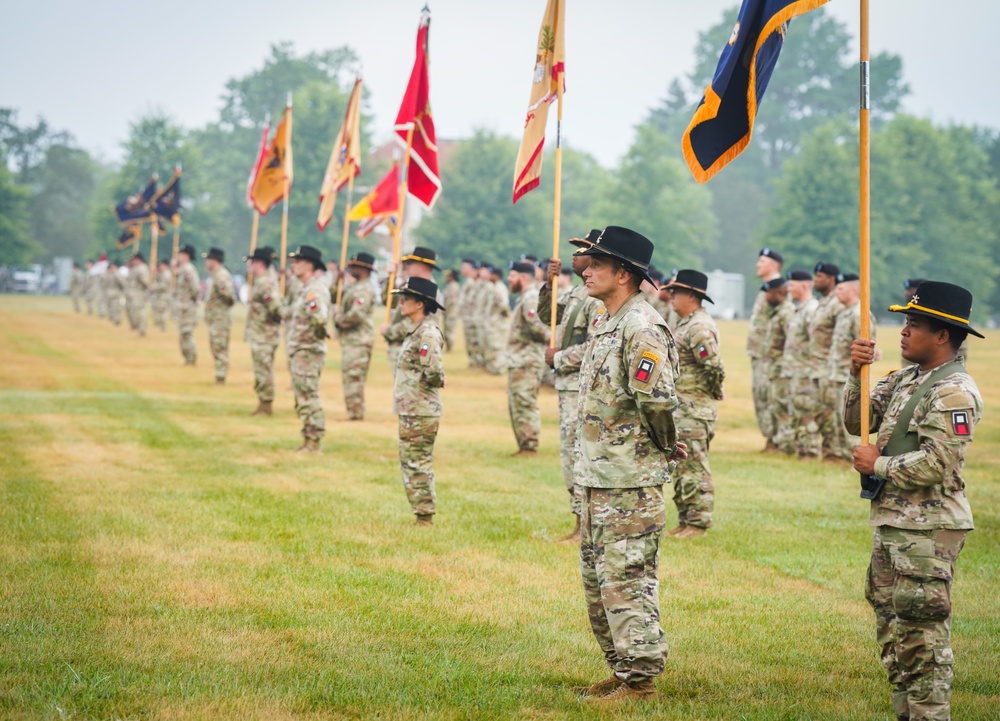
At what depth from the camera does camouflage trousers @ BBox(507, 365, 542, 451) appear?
1565 cm

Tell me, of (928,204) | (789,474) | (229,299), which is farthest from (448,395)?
(928,204)

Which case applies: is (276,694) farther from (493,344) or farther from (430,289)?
(493,344)

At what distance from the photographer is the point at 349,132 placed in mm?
19469

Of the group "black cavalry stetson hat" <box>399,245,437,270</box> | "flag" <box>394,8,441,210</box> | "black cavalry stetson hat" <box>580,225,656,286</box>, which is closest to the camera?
"black cavalry stetson hat" <box>580,225,656,286</box>

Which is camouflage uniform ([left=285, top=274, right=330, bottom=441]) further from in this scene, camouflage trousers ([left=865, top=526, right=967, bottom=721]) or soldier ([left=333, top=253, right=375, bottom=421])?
camouflage trousers ([left=865, top=526, right=967, bottom=721])

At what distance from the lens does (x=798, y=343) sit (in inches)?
639

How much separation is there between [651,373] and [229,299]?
18.5m

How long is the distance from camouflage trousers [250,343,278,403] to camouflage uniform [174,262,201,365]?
8.77m

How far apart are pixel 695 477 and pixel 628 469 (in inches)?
187

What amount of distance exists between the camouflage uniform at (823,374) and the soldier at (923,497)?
1016 cm

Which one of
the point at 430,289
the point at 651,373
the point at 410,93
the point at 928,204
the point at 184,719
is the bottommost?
the point at 184,719

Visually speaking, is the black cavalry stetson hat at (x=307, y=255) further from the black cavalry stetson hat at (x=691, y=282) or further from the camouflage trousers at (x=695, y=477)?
the camouflage trousers at (x=695, y=477)

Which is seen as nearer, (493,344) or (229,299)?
(229,299)

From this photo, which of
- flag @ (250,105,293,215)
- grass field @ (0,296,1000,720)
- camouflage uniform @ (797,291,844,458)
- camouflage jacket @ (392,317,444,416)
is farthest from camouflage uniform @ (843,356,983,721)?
flag @ (250,105,293,215)
